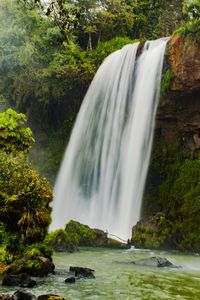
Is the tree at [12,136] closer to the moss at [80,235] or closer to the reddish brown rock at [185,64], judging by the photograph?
the moss at [80,235]

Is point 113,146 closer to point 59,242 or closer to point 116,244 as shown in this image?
point 116,244

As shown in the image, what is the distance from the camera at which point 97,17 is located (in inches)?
1394

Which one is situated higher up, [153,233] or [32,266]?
[153,233]

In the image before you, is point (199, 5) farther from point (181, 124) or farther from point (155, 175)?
point (155, 175)

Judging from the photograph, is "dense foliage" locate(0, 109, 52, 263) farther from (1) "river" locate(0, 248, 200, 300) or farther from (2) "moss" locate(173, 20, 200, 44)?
(2) "moss" locate(173, 20, 200, 44)

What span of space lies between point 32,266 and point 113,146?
14.9 meters

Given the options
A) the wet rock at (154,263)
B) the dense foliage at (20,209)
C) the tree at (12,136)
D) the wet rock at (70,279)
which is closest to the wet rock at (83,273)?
the wet rock at (70,279)

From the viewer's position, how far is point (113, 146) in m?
26.0

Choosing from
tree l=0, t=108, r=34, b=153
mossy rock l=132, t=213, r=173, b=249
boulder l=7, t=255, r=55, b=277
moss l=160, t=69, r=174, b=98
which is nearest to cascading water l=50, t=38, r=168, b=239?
moss l=160, t=69, r=174, b=98

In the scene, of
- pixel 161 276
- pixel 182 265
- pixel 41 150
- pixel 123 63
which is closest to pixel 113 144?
pixel 123 63

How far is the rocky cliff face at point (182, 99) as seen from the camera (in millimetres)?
22344

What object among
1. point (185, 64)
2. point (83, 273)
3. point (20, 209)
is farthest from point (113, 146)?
point (83, 273)

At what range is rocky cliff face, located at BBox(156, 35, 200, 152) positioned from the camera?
73.3 ft

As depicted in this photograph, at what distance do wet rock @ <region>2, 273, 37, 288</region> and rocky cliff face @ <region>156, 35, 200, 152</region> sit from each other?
14.4m
